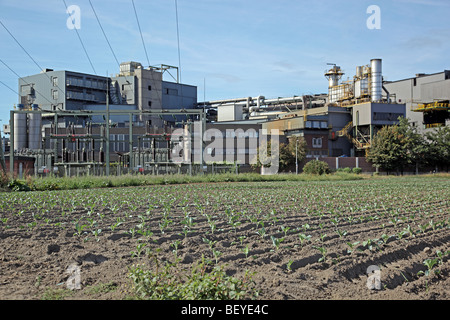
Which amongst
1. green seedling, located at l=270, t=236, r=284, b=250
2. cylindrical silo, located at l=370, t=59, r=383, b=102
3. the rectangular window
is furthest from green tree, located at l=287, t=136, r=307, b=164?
green seedling, located at l=270, t=236, r=284, b=250

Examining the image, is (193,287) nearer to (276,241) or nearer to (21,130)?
(276,241)

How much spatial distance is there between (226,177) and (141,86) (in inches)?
1829

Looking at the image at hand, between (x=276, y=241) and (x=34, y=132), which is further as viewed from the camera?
(x=34, y=132)

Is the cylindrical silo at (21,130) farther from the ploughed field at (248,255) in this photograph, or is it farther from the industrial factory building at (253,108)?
the ploughed field at (248,255)

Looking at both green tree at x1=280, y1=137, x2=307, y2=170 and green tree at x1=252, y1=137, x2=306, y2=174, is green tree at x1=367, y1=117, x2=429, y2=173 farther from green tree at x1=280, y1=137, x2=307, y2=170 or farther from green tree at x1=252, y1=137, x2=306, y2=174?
green tree at x1=252, y1=137, x2=306, y2=174

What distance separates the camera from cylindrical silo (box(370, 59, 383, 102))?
68625mm

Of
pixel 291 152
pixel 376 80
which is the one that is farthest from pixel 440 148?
pixel 291 152

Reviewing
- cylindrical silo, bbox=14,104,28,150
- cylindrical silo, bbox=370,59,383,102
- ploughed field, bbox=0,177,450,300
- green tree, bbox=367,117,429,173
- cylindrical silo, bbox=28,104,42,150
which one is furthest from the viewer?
cylindrical silo, bbox=370,59,383,102

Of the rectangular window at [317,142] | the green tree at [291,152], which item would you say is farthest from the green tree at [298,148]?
the rectangular window at [317,142]

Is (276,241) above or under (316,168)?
under

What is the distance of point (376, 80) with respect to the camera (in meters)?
69.0

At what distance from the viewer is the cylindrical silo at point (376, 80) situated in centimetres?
6862
